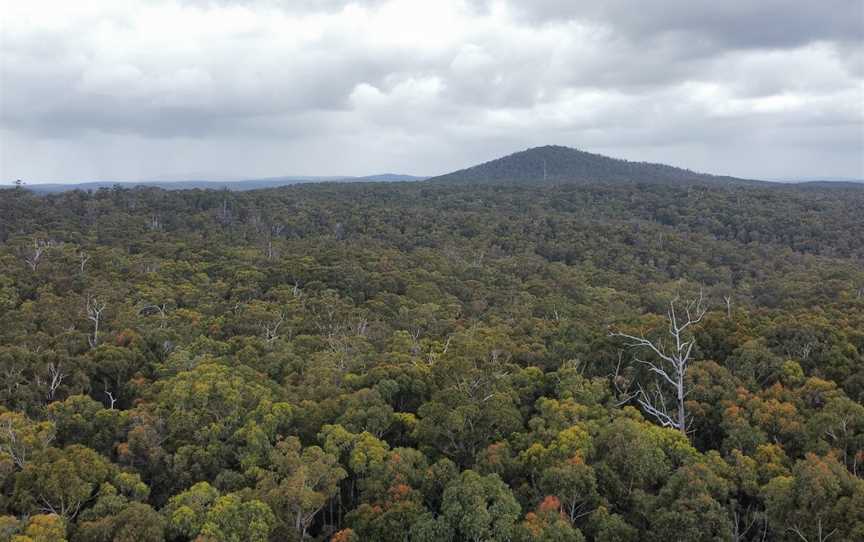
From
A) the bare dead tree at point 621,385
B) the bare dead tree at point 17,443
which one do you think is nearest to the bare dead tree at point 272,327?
the bare dead tree at point 17,443

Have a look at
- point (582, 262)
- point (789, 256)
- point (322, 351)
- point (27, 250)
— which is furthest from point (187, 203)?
point (789, 256)

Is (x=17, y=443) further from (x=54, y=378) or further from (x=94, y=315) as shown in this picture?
(x=94, y=315)

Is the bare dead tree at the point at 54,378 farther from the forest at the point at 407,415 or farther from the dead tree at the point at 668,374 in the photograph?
the dead tree at the point at 668,374

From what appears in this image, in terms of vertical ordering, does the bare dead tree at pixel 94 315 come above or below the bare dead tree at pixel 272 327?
above

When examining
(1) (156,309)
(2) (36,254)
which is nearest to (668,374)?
(1) (156,309)

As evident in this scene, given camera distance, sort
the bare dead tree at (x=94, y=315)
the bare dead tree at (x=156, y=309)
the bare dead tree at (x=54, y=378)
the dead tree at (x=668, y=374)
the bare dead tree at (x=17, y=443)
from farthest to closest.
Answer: the bare dead tree at (x=156, y=309)
the bare dead tree at (x=94, y=315)
the bare dead tree at (x=54, y=378)
the dead tree at (x=668, y=374)
the bare dead tree at (x=17, y=443)

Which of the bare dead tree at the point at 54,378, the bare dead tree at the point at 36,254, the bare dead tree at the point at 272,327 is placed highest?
the bare dead tree at the point at 36,254
